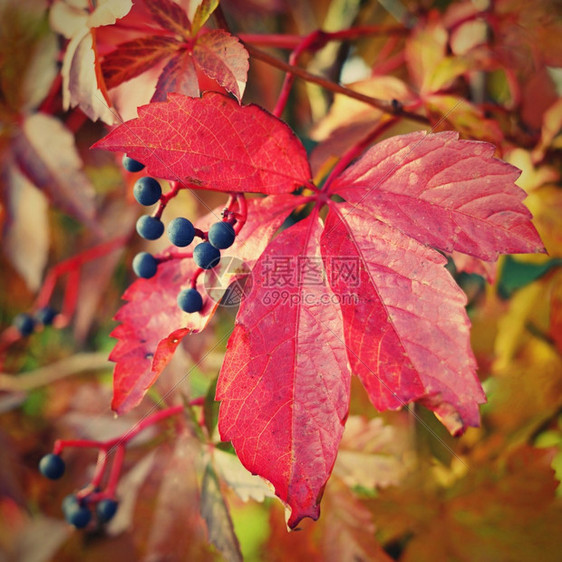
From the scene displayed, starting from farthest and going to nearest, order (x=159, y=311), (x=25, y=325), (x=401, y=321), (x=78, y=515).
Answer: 1. (x=25, y=325)
2. (x=78, y=515)
3. (x=159, y=311)
4. (x=401, y=321)

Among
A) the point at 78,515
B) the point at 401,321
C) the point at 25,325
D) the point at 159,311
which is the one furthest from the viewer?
the point at 25,325

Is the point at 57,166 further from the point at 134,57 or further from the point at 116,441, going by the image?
the point at 116,441

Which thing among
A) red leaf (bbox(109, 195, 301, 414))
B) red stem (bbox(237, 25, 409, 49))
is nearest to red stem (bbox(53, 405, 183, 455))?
red leaf (bbox(109, 195, 301, 414))

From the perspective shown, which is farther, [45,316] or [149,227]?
[45,316]

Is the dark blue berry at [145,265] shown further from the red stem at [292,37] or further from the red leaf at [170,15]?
the red stem at [292,37]

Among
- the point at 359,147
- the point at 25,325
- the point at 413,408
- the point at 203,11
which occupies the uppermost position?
the point at 203,11

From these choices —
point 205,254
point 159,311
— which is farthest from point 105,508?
point 205,254

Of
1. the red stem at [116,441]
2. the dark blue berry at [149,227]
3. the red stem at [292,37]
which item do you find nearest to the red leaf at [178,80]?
the dark blue berry at [149,227]
